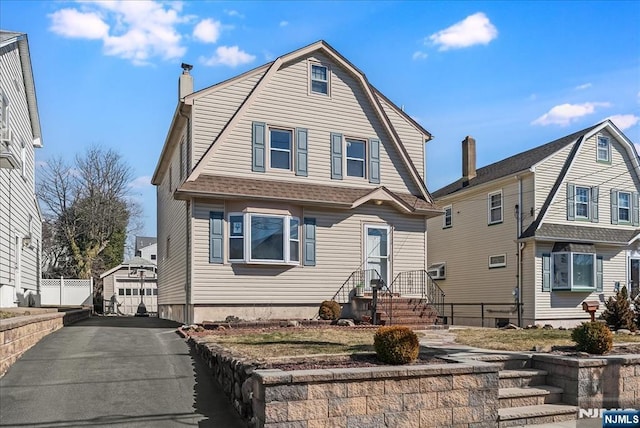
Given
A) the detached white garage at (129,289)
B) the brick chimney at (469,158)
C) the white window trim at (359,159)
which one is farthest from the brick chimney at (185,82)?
the detached white garage at (129,289)

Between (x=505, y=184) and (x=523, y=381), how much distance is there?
16.9 m

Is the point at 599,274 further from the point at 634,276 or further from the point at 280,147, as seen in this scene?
the point at 280,147

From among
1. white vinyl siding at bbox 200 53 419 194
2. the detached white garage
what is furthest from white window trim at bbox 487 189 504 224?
the detached white garage

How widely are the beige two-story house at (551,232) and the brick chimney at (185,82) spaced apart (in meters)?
13.5

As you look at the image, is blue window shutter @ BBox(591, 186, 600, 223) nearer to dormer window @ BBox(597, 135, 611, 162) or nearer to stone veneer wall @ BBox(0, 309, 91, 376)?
dormer window @ BBox(597, 135, 611, 162)

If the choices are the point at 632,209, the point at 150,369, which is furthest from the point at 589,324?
the point at 632,209

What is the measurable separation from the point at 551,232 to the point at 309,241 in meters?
11.2

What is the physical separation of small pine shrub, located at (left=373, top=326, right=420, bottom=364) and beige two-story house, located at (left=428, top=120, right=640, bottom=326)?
647 inches

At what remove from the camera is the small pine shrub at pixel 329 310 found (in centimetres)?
1548

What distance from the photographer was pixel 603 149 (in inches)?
944

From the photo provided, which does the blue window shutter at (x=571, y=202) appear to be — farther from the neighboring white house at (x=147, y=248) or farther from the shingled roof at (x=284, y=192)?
the neighboring white house at (x=147, y=248)

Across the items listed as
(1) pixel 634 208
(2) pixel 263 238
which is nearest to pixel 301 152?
(2) pixel 263 238

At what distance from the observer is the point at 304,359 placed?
25.0 feet

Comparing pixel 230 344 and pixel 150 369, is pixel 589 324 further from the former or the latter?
pixel 150 369
